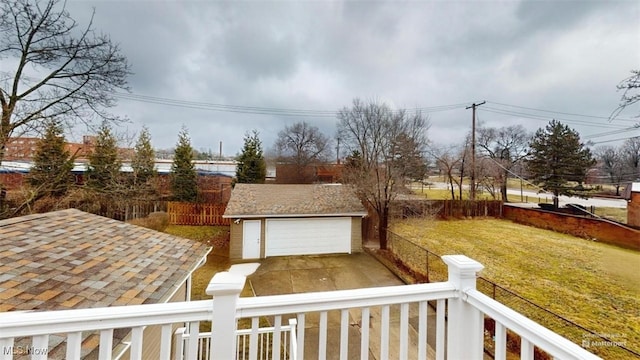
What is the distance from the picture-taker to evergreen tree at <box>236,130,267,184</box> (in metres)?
19.0

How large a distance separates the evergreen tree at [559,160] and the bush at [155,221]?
2663 cm

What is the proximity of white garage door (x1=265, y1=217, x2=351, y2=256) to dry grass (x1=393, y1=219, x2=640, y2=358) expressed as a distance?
106 inches

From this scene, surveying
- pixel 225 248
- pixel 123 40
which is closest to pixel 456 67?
→ pixel 123 40

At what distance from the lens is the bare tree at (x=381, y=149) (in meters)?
10.7

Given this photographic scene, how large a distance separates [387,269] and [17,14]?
13197 millimetres

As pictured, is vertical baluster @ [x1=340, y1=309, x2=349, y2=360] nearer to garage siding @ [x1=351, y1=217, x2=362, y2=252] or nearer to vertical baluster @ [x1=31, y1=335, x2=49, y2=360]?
vertical baluster @ [x1=31, y1=335, x2=49, y2=360]

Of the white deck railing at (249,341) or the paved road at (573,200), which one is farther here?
the paved road at (573,200)

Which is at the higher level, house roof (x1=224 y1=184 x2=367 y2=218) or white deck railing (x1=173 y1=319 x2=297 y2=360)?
house roof (x1=224 y1=184 x2=367 y2=218)

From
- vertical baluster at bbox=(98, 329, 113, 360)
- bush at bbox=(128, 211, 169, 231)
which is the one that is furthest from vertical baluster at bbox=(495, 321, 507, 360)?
bush at bbox=(128, 211, 169, 231)

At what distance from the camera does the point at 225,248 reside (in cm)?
1196

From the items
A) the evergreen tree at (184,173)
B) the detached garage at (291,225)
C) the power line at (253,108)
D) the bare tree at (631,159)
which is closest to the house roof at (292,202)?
the detached garage at (291,225)

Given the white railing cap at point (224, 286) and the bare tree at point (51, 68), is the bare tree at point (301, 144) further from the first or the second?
the white railing cap at point (224, 286)

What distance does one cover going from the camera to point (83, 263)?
3.47m

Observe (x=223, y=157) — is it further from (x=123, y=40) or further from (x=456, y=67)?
(x=456, y=67)
